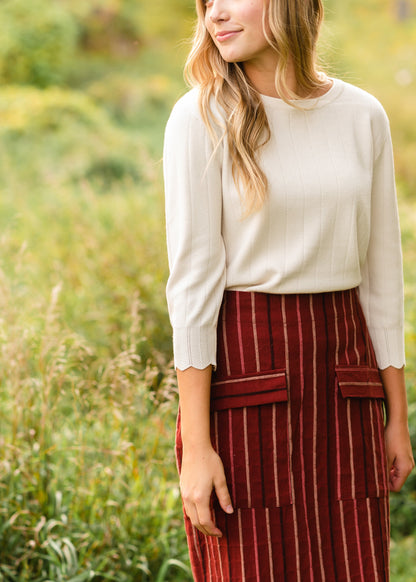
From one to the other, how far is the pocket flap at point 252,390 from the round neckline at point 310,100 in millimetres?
494

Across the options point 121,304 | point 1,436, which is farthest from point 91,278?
point 1,436

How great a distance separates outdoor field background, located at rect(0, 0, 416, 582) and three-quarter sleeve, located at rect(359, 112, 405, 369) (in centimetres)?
36

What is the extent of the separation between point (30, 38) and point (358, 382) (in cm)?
826

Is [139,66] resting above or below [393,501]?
above

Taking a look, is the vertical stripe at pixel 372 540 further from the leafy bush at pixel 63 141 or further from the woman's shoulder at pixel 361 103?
the leafy bush at pixel 63 141

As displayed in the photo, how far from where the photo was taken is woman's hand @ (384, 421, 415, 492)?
1.57 meters

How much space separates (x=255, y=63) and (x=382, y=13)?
9.57 metres

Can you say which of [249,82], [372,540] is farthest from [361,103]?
[372,540]

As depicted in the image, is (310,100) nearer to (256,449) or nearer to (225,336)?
(225,336)

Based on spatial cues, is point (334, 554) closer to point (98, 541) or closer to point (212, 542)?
point (212, 542)

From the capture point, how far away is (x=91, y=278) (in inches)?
151

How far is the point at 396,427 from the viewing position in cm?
157

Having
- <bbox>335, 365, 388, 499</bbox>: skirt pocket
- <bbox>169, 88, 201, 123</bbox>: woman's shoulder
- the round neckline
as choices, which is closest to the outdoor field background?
the round neckline

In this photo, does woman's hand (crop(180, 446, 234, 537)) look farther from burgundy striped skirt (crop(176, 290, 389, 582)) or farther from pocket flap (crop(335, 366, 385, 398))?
pocket flap (crop(335, 366, 385, 398))
